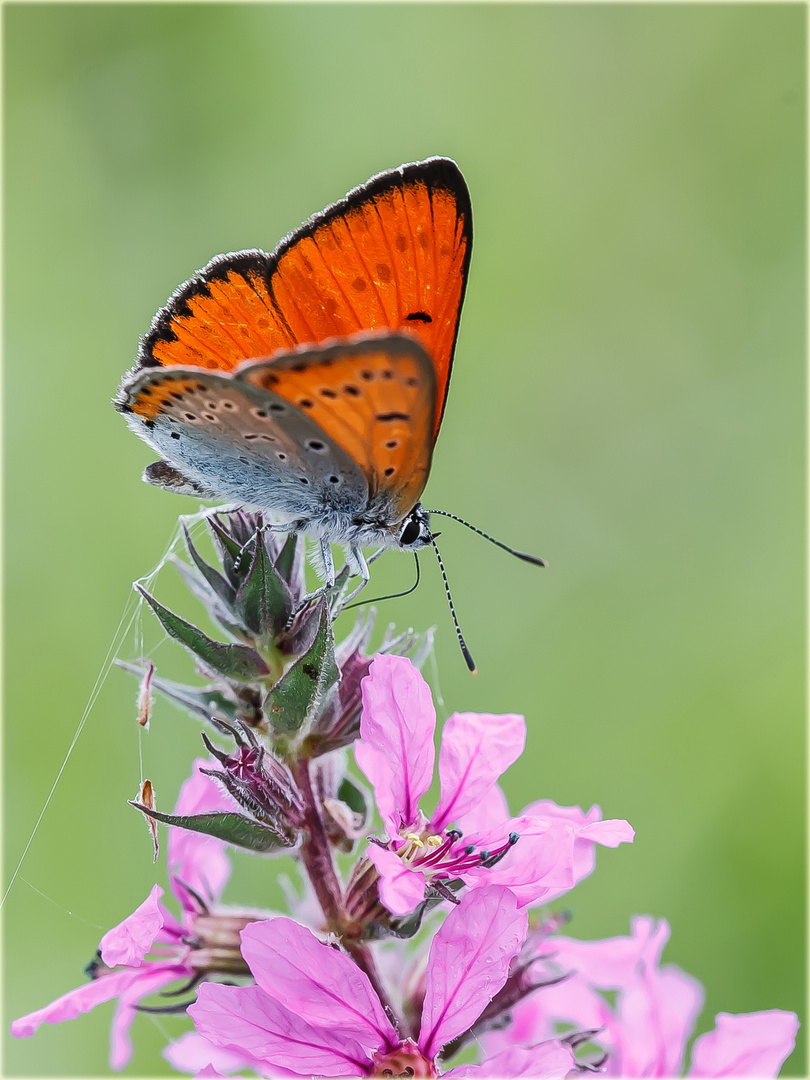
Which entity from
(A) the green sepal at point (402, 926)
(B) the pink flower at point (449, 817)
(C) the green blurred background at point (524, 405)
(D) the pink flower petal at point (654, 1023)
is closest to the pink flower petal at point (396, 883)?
(B) the pink flower at point (449, 817)

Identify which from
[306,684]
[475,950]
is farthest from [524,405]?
[475,950]

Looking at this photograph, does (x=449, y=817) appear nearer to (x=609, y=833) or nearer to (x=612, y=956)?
(x=609, y=833)

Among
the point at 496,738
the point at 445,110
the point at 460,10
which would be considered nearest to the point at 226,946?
the point at 496,738

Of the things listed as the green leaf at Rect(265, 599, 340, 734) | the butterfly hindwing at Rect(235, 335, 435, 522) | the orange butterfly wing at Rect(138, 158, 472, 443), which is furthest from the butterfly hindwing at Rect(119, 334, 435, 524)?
the green leaf at Rect(265, 599, 340, 734)

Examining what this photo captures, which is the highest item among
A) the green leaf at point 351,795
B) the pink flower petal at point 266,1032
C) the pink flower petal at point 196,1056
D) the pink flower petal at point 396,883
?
the pink flower petal at point 396,883

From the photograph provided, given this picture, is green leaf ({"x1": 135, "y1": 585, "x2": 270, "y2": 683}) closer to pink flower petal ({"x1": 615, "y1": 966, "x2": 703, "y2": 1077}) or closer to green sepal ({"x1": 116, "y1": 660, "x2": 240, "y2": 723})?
green sepal ({"x1": 116, "y1": 660, "x2": 240, "y2": 723})

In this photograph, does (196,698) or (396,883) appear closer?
(396,883)

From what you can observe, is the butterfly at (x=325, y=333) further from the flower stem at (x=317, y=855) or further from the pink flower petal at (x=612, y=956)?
the pink flower petal at (x=612, y=956)
